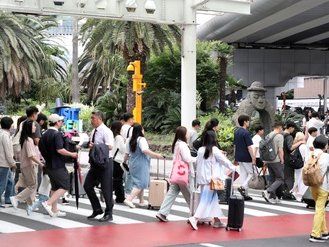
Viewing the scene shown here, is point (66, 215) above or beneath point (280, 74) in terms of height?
beneath

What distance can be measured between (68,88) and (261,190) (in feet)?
162

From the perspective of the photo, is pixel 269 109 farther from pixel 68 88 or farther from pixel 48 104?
pixel 68 88

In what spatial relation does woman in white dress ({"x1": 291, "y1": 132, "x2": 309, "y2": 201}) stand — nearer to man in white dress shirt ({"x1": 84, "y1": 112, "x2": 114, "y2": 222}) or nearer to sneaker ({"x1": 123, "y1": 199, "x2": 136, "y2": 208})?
sneaker ({"x1": 123, "y1": 199, "x2": 136, "y2": 208})

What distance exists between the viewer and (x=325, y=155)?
10273 millimetres

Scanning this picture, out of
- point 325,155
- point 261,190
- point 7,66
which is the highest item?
point 7,66

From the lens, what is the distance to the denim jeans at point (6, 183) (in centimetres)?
1280

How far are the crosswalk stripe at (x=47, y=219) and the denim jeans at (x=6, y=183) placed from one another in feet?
1.45

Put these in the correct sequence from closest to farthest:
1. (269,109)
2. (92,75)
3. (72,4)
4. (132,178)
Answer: (132,178) → (72,4) → (269,109) → (92,75)

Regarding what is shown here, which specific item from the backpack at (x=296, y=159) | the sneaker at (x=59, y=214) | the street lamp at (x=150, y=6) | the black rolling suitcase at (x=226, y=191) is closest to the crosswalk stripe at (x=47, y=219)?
the sneaker at (x=59, y=214)

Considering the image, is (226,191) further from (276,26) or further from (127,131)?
(276,26)

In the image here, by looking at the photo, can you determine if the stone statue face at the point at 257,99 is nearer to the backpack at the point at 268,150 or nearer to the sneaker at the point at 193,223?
the backpack at the point at 268,150

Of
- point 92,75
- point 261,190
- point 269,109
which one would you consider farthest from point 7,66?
point 261,190

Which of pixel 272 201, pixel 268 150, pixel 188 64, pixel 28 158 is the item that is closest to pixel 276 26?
pixel 188 64

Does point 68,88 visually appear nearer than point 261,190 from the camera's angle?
No
